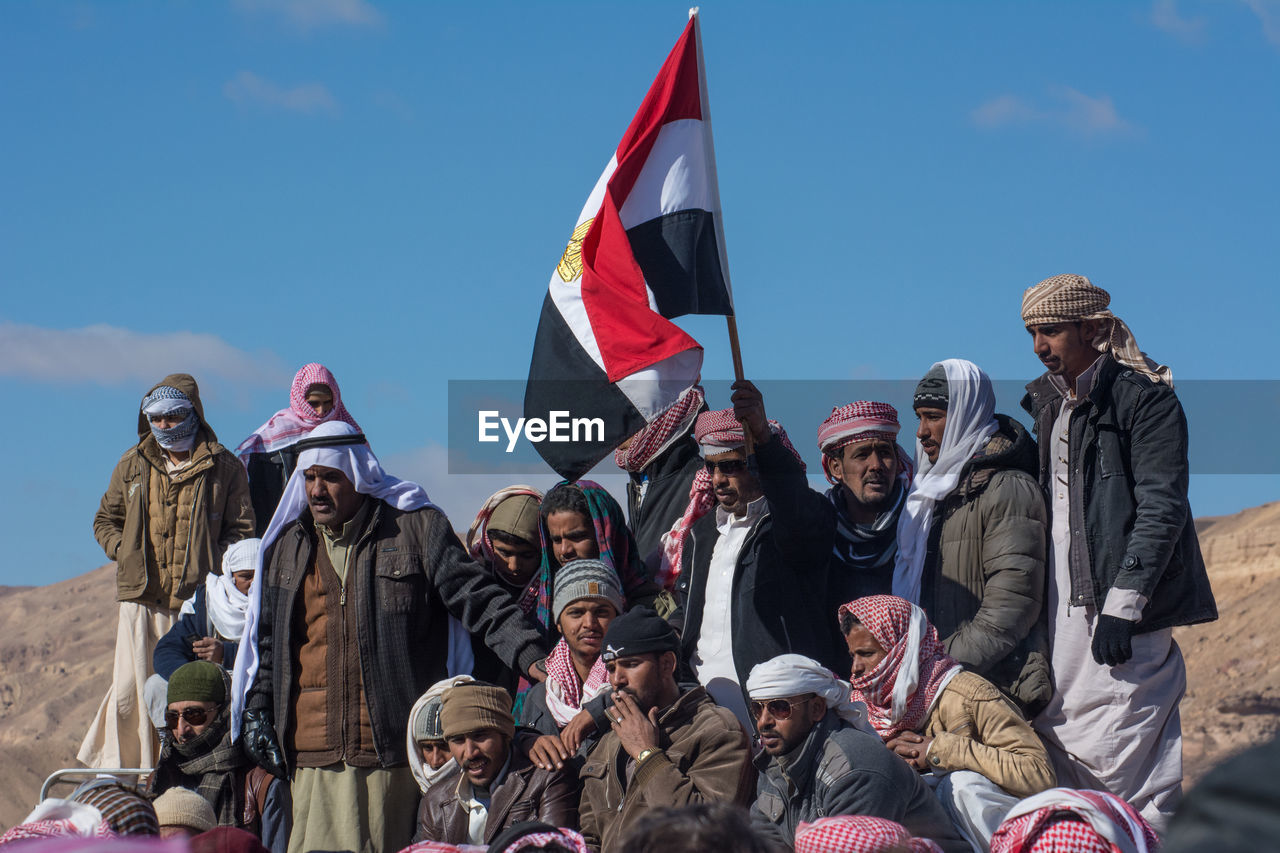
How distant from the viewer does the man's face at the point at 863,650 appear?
5227 millimetres

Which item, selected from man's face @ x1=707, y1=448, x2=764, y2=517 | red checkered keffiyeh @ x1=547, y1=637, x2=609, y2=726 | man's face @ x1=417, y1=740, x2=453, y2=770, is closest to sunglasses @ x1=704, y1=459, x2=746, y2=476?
man's face @ x1=707, y1=448, x2=764, y2=517

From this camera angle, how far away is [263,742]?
5828mm

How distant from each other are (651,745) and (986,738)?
1.13 metres

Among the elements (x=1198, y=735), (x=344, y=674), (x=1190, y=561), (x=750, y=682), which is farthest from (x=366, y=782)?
(x=1198, y=735)

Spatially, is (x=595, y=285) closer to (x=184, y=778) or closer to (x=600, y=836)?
(x=600, y=836)

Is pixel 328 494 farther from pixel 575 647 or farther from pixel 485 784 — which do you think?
pixel 485 784

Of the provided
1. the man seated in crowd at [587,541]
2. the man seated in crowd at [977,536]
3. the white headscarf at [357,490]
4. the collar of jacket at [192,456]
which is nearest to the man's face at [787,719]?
the man seated in crowd at [977,536]

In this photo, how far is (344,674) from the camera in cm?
579

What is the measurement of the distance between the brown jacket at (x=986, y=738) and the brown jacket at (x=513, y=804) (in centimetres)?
127

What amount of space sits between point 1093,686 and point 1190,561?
1.82 ft

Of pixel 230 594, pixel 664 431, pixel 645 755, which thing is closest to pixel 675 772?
pixel 645 755

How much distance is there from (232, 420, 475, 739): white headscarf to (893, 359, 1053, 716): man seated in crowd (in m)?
1.77

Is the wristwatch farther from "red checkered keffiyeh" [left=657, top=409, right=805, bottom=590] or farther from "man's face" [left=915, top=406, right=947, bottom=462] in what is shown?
"man's face" [left=915, top=406, right=947, bottom=462]

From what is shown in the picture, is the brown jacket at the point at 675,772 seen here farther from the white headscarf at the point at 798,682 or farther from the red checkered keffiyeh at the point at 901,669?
→ the red checkered keffiyeh at the point at 901,669
